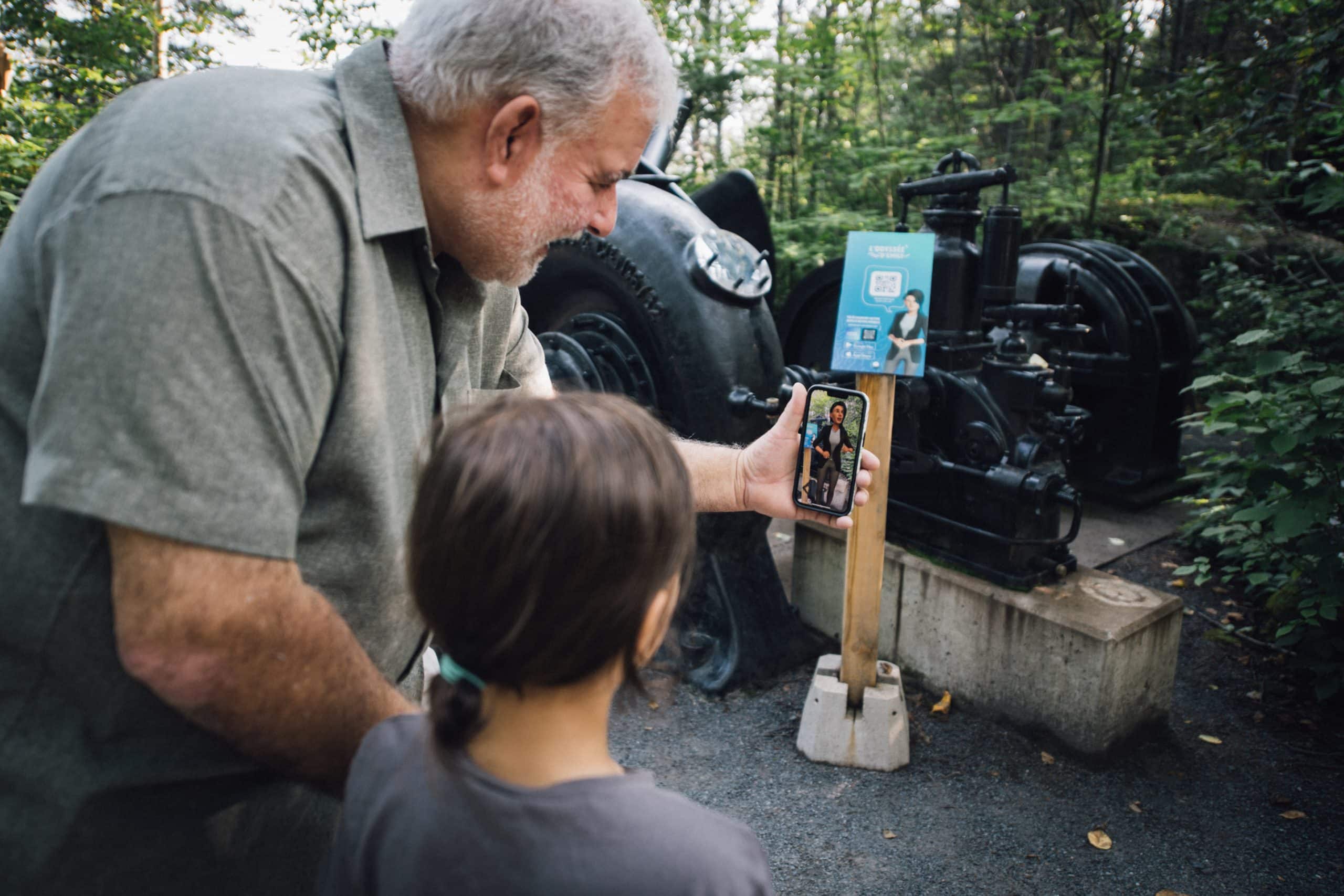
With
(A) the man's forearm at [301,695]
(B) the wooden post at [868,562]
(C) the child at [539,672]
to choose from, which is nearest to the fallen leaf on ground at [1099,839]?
(B) the wooden post at [868,562]

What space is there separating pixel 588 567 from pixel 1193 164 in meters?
12.8

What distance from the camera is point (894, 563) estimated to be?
3.82 meters

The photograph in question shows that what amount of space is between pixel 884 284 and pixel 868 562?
91cm

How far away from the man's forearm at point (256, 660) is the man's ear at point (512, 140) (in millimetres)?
699

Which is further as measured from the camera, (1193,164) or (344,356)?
(1193,164)

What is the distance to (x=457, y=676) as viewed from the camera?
97 cm

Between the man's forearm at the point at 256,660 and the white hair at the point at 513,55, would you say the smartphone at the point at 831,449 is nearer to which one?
the white hair at the point at 513,55

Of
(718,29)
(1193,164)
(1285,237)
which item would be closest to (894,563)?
(1285,237)

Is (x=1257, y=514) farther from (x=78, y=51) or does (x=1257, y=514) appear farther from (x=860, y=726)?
(x=78, y=51)

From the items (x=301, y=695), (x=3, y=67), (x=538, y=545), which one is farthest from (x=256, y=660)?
(x=3, y=67)

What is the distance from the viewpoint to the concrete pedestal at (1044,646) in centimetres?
318

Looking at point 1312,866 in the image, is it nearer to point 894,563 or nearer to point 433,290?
point 894,563

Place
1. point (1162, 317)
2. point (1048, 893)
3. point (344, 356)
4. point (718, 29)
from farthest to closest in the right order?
point (718, 29), point (1162, 317), point (1048, 893), point (344, 356)

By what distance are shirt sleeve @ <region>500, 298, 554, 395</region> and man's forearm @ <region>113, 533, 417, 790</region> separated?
0.87 metres
